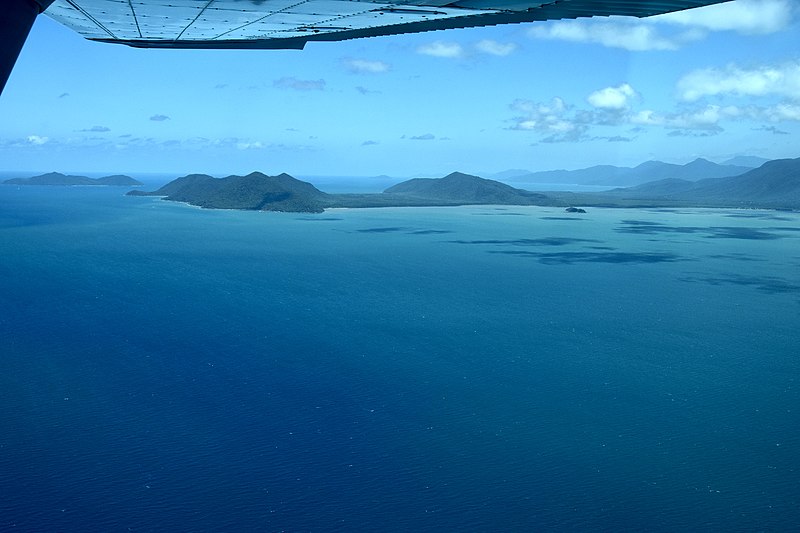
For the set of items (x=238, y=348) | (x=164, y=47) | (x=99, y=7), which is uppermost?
(x=164, y=47)

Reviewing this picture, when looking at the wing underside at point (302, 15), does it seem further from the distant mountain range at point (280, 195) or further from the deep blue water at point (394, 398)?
the distant mountain range at point (280, 195)

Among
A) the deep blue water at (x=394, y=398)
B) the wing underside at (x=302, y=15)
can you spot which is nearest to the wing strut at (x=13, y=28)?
the wing underside at (x=302, y=15)

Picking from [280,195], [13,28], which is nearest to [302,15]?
[13,28]

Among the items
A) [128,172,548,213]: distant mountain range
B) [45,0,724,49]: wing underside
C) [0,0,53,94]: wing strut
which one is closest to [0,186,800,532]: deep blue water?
[45,0,724,49]: wing underside

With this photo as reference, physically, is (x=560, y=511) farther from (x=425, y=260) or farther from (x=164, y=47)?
(x=425, y=260)

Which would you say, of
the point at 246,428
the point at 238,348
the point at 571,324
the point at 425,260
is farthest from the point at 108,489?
the point at 425,260

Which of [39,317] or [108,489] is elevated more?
[39,317]

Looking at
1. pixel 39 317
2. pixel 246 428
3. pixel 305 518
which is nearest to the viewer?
pixel 305 518

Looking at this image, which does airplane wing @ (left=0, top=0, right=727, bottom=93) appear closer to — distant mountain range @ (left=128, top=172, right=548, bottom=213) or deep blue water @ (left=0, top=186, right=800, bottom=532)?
deep blue water @ (left=0, top=186, right=800, bottom=532)
